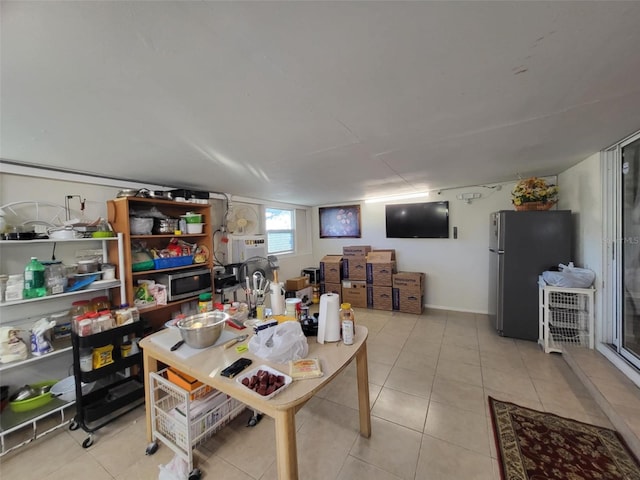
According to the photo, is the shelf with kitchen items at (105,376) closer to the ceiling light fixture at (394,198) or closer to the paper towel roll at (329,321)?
the paper towel roll at (329,321)

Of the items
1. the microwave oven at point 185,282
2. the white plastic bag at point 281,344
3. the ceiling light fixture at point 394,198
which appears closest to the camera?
the white plastic bag at point 281,344

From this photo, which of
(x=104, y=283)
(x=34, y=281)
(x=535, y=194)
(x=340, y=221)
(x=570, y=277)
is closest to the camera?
(x=34, y=281)

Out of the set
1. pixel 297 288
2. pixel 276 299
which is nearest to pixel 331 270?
pixel 297 288

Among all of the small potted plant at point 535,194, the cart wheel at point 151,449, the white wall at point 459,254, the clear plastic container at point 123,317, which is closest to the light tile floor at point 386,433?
the cart wheel at point 151,449

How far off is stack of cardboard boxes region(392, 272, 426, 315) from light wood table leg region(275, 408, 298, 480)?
3292 mm

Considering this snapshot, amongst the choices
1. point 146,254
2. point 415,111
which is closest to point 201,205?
point 146,254

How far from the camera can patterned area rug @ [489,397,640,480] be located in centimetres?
131

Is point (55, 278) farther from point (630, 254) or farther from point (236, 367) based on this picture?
point (630, 254)

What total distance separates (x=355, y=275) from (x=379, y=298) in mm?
576

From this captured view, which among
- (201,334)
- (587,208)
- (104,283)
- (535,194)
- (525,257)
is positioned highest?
(535,194)

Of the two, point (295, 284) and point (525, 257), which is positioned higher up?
point (525, 257)

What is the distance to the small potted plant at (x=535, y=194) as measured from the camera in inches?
103

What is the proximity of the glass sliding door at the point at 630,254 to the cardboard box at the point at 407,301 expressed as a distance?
2014 millimetres

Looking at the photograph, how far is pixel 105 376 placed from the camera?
68.9 inches
